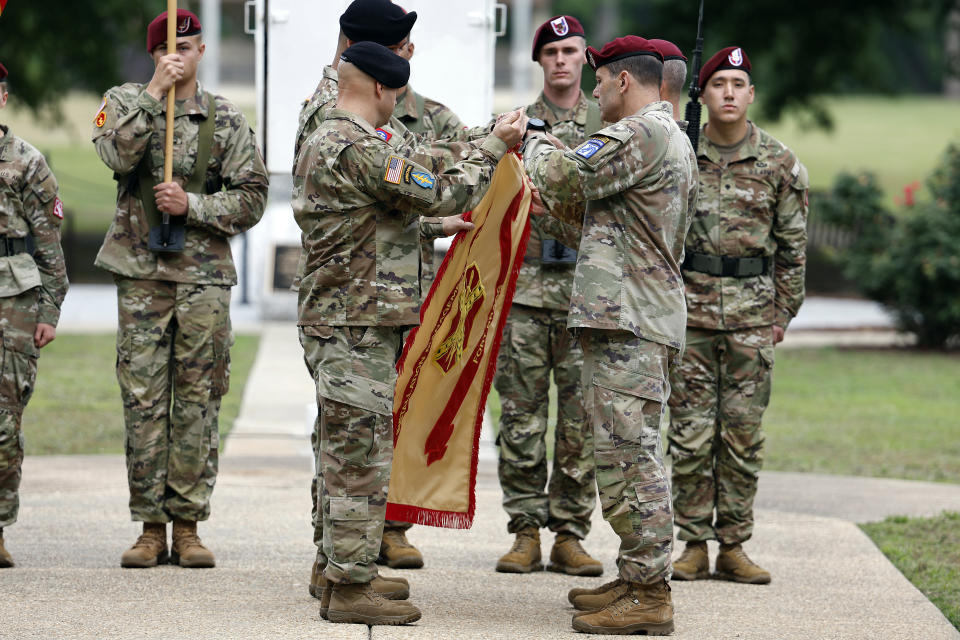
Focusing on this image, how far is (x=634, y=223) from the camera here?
5.43 meters

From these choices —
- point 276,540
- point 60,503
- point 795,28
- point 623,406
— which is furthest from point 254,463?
point 795,28

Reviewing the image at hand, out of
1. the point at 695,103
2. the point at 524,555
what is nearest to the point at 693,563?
the point at 524,555

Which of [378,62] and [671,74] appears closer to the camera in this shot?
[378,62]

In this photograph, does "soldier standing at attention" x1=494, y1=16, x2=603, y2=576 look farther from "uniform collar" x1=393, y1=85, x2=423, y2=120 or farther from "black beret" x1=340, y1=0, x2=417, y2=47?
"black beret" x1=340, y1=0, x2=417, y2=47

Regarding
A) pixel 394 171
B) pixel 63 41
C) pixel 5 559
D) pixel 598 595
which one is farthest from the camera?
pixel 63 41

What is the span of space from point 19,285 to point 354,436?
6.45 feet

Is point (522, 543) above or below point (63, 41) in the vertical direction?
below

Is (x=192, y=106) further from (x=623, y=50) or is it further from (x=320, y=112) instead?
(x=623, y=50)

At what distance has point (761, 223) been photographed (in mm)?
6504

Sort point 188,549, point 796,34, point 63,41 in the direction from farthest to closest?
point 796,34 → point 63,41 → point 188,549

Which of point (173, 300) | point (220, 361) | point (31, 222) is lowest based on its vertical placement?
point (220, 361)

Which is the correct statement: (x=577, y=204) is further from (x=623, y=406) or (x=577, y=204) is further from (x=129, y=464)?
(x=129, y=464)

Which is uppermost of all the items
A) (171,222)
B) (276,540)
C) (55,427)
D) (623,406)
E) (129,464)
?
(171,222)

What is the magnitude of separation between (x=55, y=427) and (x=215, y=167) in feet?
17.0
